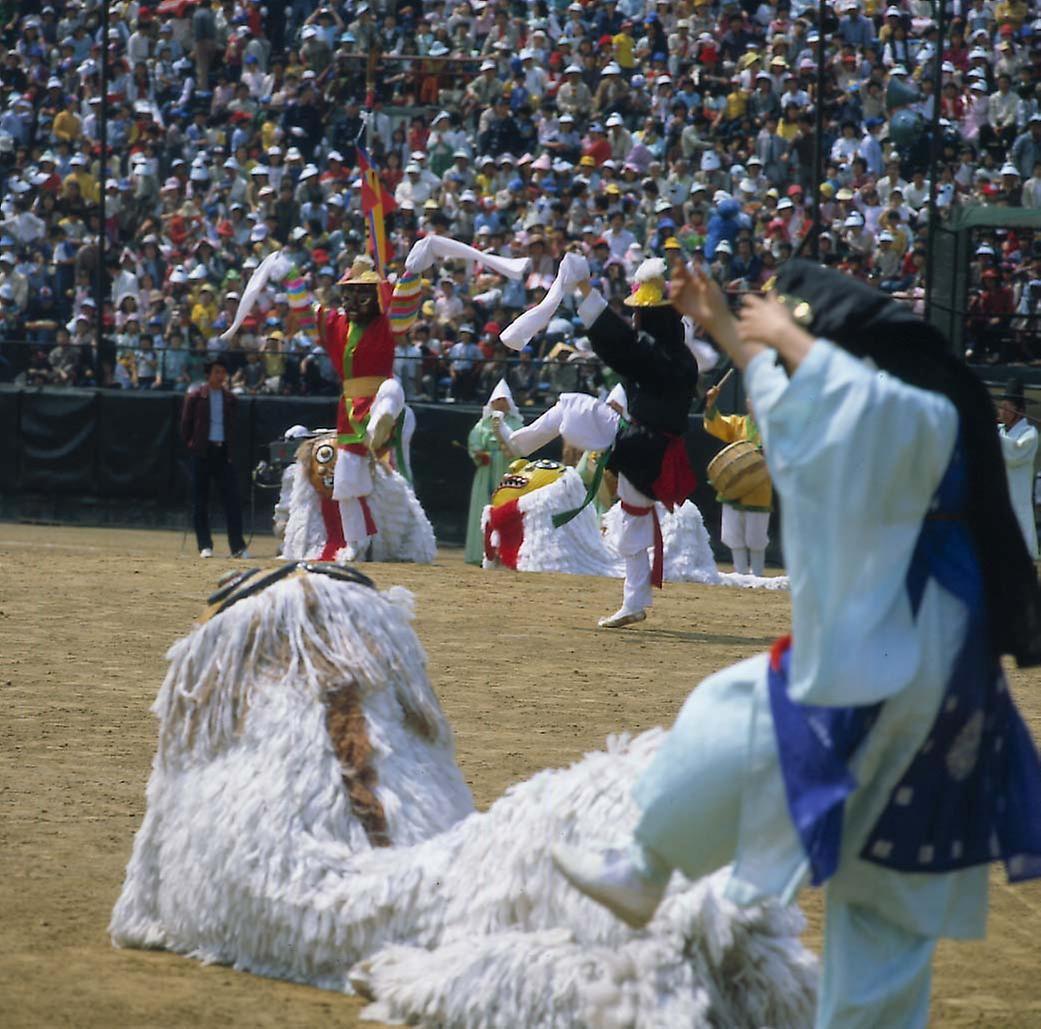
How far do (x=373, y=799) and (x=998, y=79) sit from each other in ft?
55.1

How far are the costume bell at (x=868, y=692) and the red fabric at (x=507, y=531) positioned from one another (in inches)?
404

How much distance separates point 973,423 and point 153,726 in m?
4.82

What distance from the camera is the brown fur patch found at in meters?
4.41

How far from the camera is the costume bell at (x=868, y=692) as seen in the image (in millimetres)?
3156

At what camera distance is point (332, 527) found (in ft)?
46.2

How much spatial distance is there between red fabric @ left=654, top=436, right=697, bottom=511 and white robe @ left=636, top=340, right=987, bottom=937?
720cm

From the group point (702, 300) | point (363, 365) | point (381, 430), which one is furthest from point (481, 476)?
point (702, 300)

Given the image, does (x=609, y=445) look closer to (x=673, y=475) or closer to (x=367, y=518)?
(x=673, y=475)

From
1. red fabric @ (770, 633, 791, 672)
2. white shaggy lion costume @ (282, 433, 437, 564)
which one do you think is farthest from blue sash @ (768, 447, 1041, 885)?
white shaggy lion costume @ (282, 433, 437, 564)

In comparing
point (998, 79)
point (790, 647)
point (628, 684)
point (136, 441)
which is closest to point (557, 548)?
point (628, 684)

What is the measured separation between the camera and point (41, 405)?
19703mm

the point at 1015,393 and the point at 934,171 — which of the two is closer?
the point at 1015,393

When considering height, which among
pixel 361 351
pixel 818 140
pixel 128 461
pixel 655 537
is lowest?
pixel 128 461

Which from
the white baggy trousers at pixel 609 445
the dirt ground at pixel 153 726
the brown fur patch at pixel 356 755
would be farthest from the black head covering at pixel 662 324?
the brown fur patch at pixel 356 755
